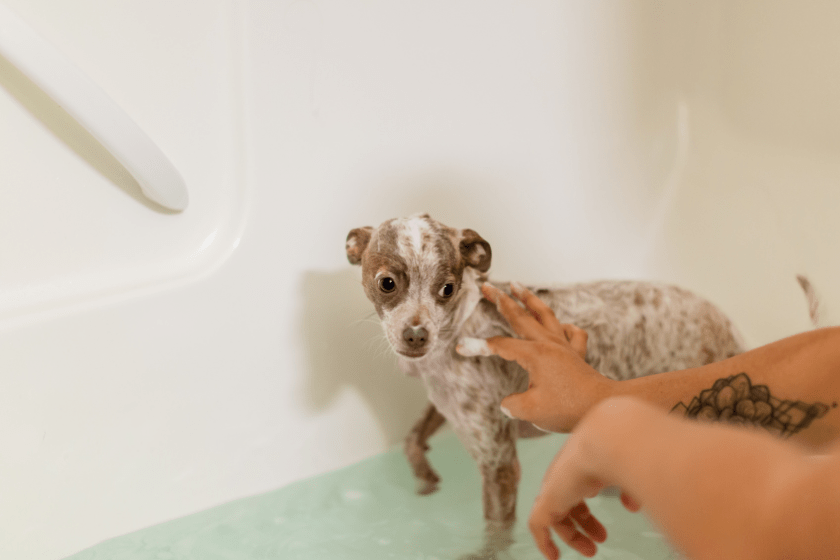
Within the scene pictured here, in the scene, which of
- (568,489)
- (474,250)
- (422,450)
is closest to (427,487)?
(422,450)

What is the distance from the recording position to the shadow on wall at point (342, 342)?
215cm

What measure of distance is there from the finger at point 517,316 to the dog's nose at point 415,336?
0.81ft

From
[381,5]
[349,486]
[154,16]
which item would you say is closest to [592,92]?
[381,5]

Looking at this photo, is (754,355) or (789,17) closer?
(754,355)

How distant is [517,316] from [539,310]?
2.8 inches

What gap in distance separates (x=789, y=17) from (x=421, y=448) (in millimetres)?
2168

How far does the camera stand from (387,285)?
1.67 meters

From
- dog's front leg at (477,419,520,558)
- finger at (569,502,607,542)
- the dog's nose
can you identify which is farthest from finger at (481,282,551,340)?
finger at (569,502,607,542)

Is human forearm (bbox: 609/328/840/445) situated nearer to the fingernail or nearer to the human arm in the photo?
the fingernail

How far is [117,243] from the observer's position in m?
2.00

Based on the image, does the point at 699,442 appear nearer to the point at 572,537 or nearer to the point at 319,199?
the point at 572,537

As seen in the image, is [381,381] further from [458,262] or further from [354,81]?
[354,81]

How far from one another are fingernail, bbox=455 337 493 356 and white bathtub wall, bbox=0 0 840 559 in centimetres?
56

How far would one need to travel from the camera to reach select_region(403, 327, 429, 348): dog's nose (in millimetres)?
1614
